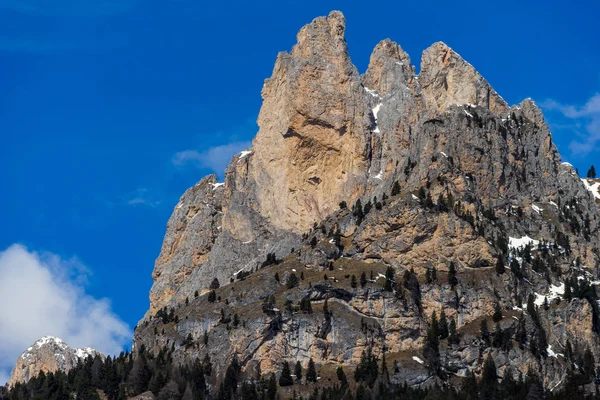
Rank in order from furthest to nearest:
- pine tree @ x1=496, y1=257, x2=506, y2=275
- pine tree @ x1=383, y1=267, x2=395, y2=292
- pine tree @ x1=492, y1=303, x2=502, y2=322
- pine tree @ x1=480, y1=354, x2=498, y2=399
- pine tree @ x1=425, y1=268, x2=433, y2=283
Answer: pine tree @ x1=496, y1=257, x2=506, y2=275 → pine tree @ x1=425, y1=268, x2=433, y2=283 → pine tree @ x1=383, y1=267, x2=395, y2=292 → pine tree @ x1=492, y1=303, x2=502, y2=322 → pine tree @ x1=480, y1=354, x2=498, y2=399

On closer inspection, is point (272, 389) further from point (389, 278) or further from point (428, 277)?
point (428, 277)

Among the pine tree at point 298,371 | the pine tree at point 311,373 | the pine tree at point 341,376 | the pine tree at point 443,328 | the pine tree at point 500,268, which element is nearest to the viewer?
the pine tree at point 341,376

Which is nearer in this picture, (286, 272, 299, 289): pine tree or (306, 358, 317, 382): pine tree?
(306, 358, 317, 382): pine tree

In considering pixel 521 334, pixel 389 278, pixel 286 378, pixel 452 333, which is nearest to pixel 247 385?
pixel 286 378

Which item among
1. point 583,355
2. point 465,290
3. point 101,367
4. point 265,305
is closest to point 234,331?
point 265,305

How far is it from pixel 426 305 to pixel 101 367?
50531mm

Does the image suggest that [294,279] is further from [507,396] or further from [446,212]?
[507,396]

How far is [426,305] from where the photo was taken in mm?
188875

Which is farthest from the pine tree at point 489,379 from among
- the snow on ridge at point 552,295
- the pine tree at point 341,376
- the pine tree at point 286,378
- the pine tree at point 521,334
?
the pine tree at point 286,378

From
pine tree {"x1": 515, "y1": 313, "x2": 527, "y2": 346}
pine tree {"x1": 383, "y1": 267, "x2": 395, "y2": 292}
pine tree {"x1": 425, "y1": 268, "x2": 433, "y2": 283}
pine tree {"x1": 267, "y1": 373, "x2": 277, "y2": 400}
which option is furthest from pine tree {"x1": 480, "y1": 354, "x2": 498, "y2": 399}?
pine tree {"x1": 267, "y1": 373, "x2": 277, "y2": 400}

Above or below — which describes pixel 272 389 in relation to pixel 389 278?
below

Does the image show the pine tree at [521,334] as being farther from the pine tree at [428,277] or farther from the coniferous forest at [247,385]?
the pine tree at [428,277]

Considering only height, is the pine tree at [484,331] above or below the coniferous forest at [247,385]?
above

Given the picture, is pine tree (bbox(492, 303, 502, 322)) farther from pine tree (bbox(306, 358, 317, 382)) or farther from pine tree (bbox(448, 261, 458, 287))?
pine tree (bbox(306, 358, 317, 382))
